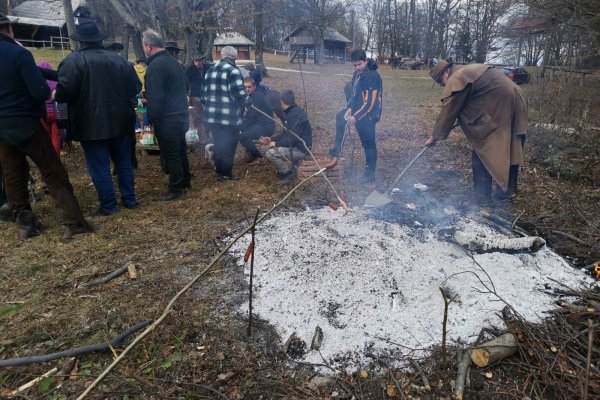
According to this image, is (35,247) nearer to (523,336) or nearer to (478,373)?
(478,373)

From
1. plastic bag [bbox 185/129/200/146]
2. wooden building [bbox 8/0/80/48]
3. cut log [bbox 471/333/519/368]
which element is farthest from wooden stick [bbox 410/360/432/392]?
wooden building [bbox 8/0/80/48]

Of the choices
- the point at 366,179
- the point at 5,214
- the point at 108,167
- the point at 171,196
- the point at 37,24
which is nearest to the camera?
the point at 5,214

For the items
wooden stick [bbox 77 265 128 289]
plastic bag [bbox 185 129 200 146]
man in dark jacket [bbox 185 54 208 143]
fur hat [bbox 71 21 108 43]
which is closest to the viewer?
wooden stick [bbox 77 265 128 289]

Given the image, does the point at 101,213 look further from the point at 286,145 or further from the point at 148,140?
the point at 286,145

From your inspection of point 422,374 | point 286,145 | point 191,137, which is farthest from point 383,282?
point 191,137

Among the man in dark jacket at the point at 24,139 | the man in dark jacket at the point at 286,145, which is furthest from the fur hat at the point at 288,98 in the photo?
the man in dark jacket at the point at 24,139

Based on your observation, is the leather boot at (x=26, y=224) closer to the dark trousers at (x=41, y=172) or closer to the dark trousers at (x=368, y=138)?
the dark trousers at (x=41, y=172)

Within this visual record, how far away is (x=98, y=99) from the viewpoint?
4059mm

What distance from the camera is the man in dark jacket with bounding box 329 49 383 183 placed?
5371 millimetres

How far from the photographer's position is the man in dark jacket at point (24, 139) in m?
3.48

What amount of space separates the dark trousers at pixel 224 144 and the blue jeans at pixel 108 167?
4.34ft

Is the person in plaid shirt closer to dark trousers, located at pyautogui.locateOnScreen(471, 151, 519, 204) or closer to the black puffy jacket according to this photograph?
the black puffy jacket

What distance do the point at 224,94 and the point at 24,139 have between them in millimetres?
2477

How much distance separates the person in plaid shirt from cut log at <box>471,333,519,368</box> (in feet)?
13.7
